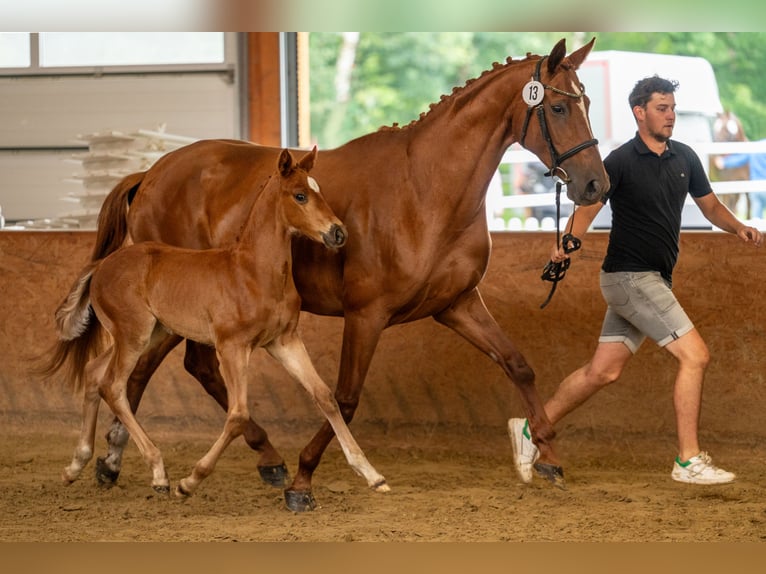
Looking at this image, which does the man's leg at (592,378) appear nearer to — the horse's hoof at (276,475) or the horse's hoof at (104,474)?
the horse's hoof at (276,475)

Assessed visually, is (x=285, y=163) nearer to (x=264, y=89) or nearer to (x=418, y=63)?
(x=264, y=89)

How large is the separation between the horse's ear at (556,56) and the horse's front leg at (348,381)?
4.22 ft

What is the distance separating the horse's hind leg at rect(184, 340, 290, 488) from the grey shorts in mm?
1753

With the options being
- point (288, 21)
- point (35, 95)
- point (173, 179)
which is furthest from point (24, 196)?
point (288, 21)

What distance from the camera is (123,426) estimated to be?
5117 mm

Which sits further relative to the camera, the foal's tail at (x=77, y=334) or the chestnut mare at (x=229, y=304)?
the foal's tail at (x=77, y=334)

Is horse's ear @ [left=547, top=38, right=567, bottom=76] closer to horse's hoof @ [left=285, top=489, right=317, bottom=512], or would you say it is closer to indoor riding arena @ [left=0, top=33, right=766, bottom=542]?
indoor riding arena @ [left=0, top=33, right=766, bottom=542]

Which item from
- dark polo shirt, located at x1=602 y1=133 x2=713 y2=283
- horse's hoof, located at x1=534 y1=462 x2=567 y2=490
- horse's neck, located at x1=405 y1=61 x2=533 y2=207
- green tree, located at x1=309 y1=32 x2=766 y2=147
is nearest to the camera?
horse's neck, located at x1=405 y1=61 x2=533 y2=207

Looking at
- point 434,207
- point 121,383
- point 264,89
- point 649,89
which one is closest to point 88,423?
point 121,383

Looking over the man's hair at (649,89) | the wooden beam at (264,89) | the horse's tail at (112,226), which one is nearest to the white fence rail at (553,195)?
the wooden beam at (264,89)

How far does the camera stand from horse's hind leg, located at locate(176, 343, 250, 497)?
420 cm

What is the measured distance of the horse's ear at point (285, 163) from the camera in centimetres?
414

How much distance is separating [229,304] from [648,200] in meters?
1.93

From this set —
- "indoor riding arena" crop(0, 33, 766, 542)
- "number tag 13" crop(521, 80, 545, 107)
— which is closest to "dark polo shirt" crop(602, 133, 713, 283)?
"number tag 13" crop(521, 80, 545, 107)
